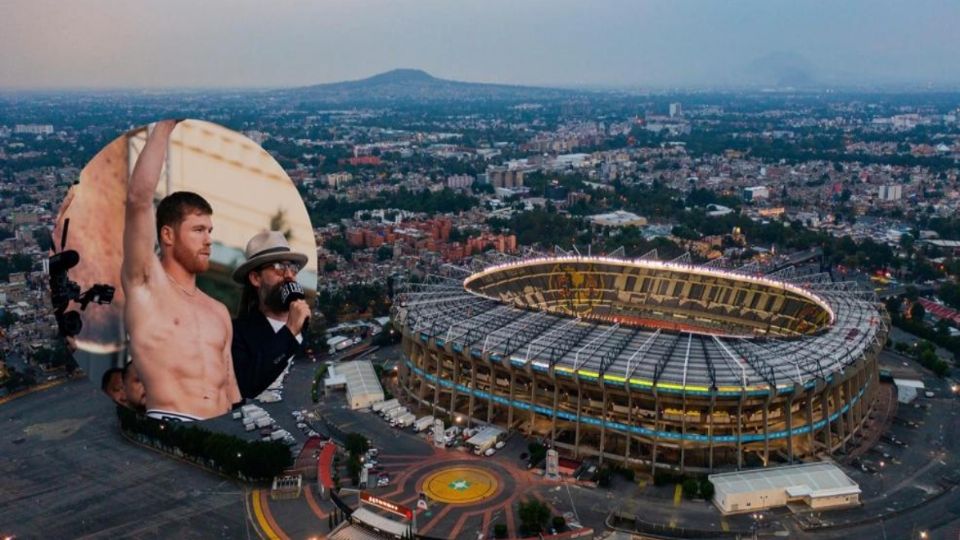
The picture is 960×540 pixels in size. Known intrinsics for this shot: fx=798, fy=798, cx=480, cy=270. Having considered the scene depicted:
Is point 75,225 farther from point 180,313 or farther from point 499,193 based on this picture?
point 499,193

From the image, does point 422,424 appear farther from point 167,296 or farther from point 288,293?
point 167,296

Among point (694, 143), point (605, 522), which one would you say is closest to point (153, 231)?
point (605, 522)

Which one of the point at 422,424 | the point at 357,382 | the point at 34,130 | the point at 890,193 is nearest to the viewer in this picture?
the point at 422,424

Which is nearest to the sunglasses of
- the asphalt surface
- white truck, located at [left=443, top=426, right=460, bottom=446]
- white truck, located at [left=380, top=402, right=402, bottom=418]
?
the asphalt surface

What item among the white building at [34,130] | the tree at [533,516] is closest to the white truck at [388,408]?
the tree at [533,516]

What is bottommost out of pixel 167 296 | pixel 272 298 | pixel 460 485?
pixel 460 485

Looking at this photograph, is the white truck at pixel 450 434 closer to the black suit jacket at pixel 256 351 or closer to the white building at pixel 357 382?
the white building at pixel 357 382

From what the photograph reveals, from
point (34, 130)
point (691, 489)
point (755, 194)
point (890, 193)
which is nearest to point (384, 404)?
point (691, 489)
